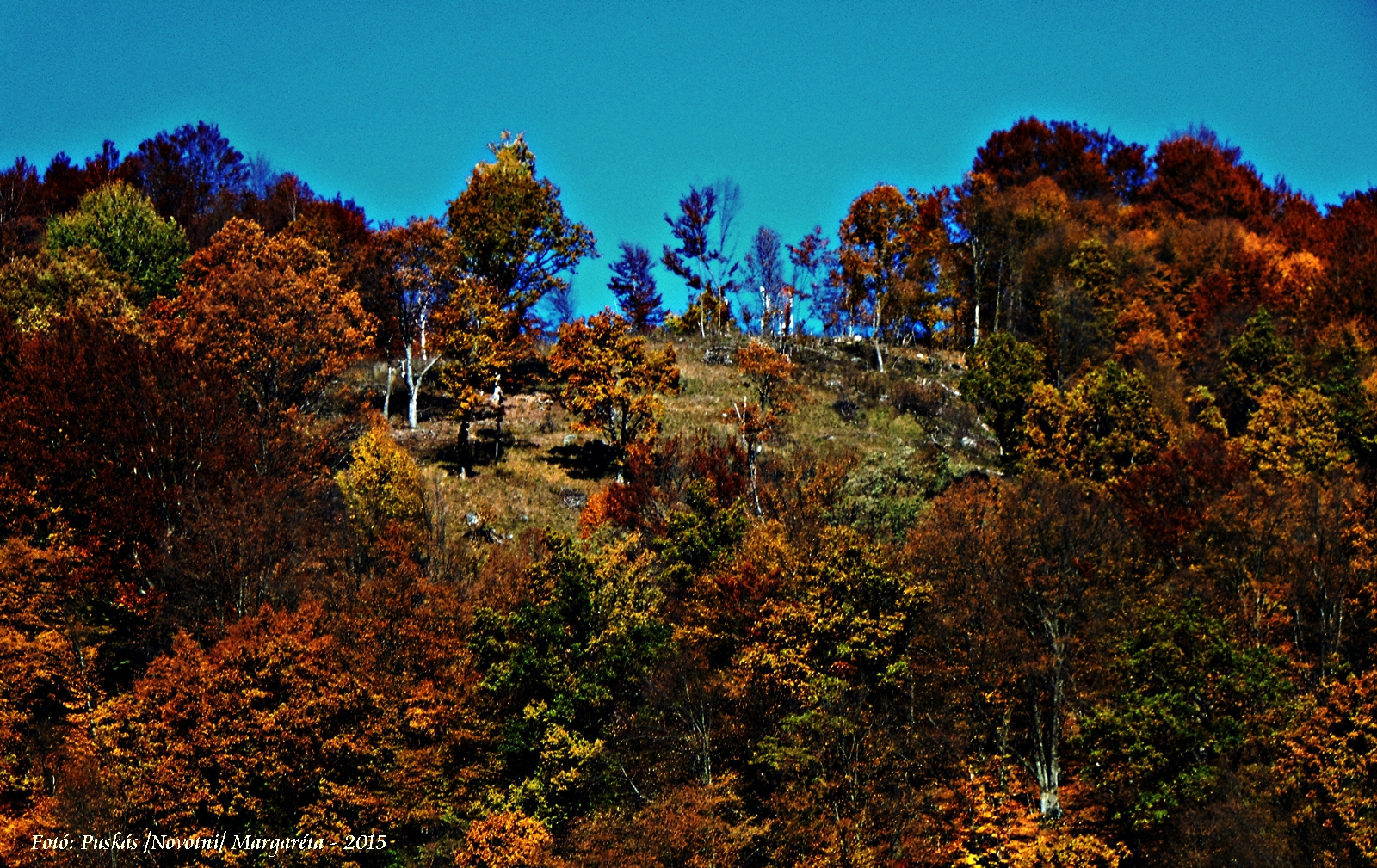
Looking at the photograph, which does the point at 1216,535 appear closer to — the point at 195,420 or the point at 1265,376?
the point at 1265,376

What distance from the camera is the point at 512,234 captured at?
77938 mm

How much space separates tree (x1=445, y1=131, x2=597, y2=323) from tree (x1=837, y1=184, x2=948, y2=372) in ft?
67.5

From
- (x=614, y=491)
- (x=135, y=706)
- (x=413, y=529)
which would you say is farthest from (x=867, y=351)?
(x=135, y=706)

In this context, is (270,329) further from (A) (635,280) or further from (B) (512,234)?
(A) (635,280)

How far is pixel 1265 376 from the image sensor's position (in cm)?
6850

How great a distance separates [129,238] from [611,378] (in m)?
33.1

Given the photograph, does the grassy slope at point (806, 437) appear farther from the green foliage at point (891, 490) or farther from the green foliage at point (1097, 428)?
the green foliage at point (1097, 428)

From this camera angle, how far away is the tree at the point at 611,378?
6719cm

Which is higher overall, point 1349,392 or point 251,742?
point 1349,392

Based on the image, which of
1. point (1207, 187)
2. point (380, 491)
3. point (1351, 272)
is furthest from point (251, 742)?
point (1207, 187)

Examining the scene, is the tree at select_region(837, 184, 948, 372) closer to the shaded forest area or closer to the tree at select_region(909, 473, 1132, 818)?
the shaded forest area

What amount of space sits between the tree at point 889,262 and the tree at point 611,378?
24518mm

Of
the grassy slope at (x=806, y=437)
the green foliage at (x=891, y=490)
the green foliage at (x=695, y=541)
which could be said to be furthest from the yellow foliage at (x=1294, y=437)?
the green foliage at (x=695, y=541)

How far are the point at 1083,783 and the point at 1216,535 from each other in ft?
47.3
